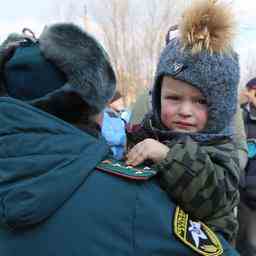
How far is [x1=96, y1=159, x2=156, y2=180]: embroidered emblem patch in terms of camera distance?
1146mm

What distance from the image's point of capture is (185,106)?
63.9 inches

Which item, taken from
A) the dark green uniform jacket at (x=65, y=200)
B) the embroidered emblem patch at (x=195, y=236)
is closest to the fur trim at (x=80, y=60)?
the dark green uniform jacket at (x=65, y=200)

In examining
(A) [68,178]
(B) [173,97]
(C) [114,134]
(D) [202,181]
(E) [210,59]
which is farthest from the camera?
(C) [114,134]

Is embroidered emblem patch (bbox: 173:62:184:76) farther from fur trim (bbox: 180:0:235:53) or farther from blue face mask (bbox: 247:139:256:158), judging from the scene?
blue face mask (bbox: 247:139:256:158)

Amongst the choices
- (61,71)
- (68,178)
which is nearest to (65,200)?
(68,178)

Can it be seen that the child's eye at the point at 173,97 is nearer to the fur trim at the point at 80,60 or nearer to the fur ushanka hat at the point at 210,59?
the fur ushanka hat at the point at 210,59

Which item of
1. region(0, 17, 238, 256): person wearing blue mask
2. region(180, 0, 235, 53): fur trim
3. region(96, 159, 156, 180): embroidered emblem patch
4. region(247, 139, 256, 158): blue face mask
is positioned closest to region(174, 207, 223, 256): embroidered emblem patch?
region(0, 17, 238, 256): person wearing blue mask

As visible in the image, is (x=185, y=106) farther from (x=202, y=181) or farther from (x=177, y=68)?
(x=202, y=181)

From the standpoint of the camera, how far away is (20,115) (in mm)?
1133

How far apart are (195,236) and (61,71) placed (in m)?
0.54

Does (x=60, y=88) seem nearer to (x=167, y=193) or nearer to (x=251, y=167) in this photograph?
(x=167, y=193)

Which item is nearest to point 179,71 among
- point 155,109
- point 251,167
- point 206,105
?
point 206,105

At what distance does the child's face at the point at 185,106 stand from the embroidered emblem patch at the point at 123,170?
48cm

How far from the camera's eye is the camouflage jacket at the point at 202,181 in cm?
126
